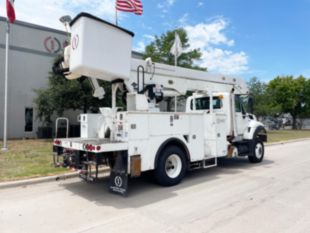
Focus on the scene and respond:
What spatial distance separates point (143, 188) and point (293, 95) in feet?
148

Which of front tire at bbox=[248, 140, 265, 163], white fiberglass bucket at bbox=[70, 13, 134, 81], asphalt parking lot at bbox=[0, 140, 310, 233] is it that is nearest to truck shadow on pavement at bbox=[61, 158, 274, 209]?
asphalt parking lot at bbox=[0, 140, 310, 233]

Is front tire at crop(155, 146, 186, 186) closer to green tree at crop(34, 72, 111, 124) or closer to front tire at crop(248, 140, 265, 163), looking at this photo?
front tire at crop(248, 140, 265, 163)

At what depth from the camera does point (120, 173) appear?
571 cm

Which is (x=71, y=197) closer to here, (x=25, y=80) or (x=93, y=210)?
(x=93, y=210)

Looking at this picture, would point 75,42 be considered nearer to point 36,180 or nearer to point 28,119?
point 36,180

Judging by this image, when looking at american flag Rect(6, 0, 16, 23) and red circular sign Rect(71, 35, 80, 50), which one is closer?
red circular sign Rect(71, 35, 80, 50)

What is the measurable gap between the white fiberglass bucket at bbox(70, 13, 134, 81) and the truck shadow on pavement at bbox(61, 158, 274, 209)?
8.54ft

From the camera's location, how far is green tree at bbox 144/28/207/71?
2297 centimetres

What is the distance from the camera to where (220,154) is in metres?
8.29

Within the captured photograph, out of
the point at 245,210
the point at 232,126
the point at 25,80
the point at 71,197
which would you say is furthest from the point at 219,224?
the point at 25,80

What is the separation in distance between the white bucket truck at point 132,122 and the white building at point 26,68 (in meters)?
14.5

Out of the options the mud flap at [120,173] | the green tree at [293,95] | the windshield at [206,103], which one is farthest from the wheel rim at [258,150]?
the green tree at [293,95]

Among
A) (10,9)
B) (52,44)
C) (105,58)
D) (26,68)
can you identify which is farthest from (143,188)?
(52,44)

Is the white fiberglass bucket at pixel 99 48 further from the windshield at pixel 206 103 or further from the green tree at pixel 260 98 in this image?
the green tree at pixel 260 98
